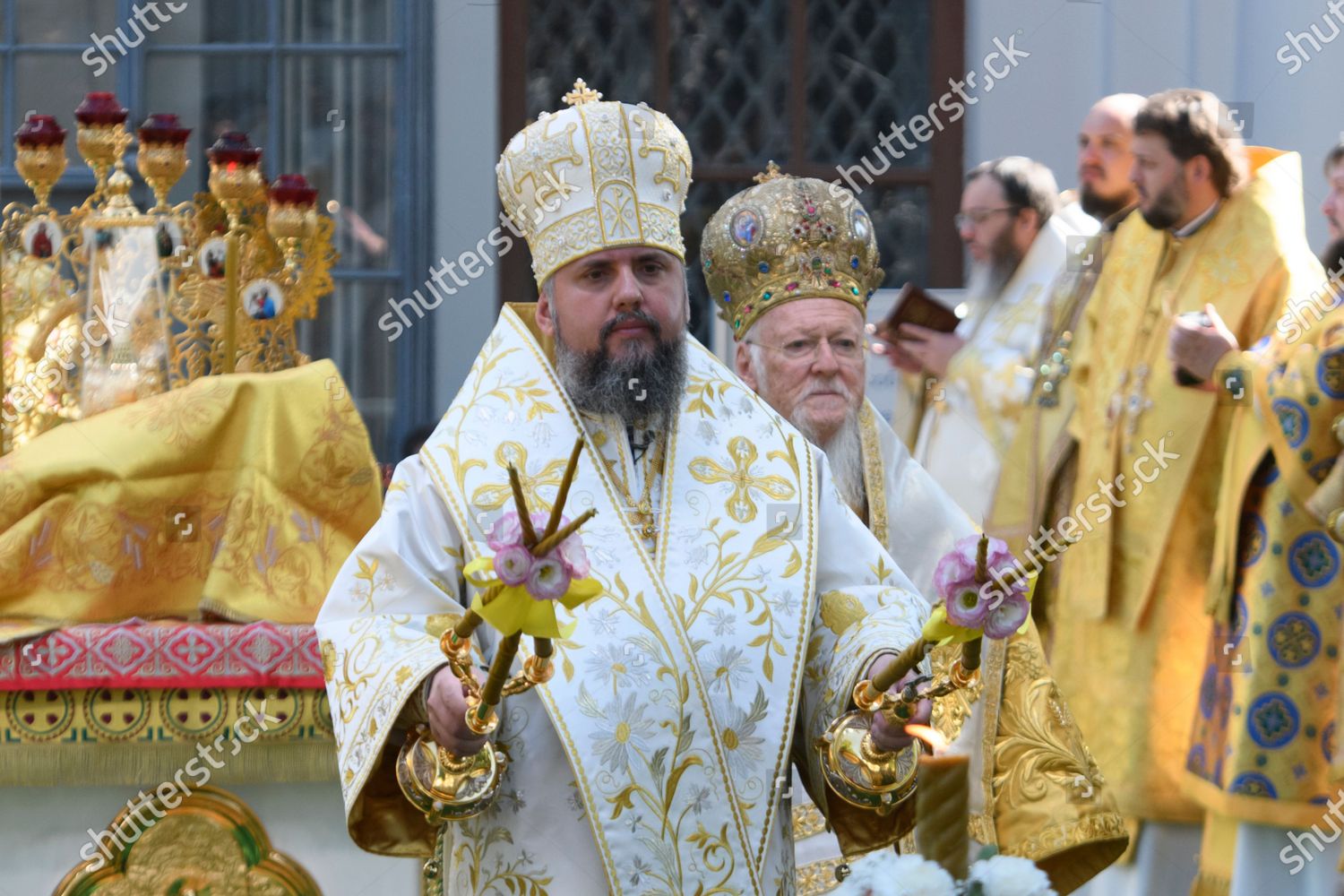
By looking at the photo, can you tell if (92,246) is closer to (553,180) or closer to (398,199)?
(553,180)

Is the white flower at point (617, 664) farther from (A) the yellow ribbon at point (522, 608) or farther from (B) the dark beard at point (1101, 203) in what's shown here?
(B) the dark beard at point (1101, 203)

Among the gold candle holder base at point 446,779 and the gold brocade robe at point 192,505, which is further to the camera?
the gold brocade robe at point 192,505

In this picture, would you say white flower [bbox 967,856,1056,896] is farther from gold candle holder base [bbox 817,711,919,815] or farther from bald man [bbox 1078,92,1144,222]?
bald man [bbox 1078,92,1144,222]

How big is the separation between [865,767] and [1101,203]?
141 inches

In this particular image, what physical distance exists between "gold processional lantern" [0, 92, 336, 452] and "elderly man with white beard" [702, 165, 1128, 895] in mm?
949

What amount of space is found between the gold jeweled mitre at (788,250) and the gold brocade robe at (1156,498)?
102 cm

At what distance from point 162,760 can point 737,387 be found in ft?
4.78

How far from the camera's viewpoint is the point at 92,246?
484 centimetres

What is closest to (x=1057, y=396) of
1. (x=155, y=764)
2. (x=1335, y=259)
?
(x=1335, y=259)

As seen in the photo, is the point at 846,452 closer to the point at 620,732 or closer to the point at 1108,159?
the point at 620,732

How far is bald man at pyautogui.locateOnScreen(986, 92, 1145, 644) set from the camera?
602cm

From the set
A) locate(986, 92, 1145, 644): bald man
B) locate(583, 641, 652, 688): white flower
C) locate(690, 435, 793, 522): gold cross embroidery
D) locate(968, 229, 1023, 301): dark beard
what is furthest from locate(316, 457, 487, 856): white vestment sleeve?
locate(968, 229, 1023, 301): dark beard

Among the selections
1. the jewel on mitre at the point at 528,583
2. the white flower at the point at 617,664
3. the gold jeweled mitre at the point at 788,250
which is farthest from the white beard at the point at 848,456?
the jewel on mitre at the point at 528,583

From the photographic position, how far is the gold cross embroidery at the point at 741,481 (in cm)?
342
